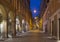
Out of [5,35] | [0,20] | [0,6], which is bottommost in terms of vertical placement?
[5,35]

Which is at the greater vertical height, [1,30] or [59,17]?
[59,17]

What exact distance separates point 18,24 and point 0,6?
25008mm

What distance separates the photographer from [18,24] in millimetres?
53750

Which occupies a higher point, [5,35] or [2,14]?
[2,14]

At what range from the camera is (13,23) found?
122ft

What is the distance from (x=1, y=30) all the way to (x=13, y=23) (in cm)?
626

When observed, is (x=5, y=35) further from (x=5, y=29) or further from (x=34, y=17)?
(x=34, y=17)

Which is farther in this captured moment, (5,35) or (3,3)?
(5,35)

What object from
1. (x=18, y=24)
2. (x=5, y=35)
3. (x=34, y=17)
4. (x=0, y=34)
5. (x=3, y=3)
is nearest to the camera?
(x=3, y=3)

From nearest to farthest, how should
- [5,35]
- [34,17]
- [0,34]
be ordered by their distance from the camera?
[5,35], [0,34], [34,17]

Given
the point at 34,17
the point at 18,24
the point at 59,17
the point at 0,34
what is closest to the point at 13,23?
the point at 0,34

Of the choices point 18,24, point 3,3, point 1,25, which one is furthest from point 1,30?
point 18,24

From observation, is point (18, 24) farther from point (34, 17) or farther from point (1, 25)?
point (34, 17)

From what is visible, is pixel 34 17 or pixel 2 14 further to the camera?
pixel 34 17
